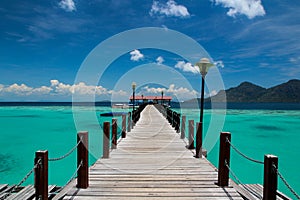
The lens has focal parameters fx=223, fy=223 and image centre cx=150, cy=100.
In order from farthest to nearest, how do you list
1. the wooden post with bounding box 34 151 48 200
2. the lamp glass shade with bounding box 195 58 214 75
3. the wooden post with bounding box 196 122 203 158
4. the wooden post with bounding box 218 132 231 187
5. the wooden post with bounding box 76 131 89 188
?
the lamp glass shade with bounding box 195 58 214 75 → the wooden post with bounding box 196 122 203 158 → the wooden post with bounding box 218 132 231 187 → the wooden post with bounding box 76 131 89 188 → the wooden post with bounding box 34 151 48 200

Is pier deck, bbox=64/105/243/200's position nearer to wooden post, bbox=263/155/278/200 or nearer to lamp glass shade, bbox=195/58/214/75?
wooden post, bbox=263/155/278/200

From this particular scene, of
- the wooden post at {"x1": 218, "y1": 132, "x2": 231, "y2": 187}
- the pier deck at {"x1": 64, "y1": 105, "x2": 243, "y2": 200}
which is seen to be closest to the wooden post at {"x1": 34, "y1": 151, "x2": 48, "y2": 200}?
the pier deck at {"x1": 64, "y1": 105, "x2": 243, "y2": 200}

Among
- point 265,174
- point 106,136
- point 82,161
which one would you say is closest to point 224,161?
point 265,174

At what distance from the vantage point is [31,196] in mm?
3855

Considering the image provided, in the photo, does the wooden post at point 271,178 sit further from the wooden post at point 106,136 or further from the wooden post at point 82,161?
the wooden post at point 106,136

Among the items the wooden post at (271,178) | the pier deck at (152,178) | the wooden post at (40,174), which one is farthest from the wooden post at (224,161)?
the wooden post at (40,174)

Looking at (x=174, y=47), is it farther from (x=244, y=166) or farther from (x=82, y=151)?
(x=82, y=151)

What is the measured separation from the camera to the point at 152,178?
4.71 metres

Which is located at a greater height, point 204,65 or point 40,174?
point 204,65

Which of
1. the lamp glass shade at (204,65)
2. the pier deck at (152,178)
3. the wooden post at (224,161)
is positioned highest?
the lamp glass shade at (204,65)

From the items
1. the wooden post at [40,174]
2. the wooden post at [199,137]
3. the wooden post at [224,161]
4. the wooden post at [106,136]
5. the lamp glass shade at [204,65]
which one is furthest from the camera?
the lamp glass shade at [204,65]

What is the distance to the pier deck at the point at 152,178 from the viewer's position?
3.90 m

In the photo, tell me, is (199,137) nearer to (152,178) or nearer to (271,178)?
(152,178)

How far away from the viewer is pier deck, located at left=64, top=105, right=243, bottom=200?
3.90m
